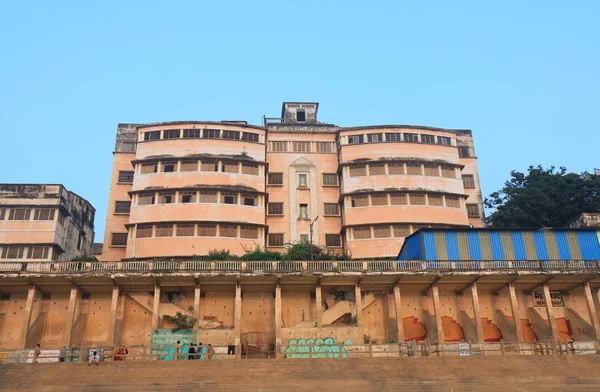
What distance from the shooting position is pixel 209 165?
159 ft

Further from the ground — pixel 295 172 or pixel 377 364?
pixel 295 172

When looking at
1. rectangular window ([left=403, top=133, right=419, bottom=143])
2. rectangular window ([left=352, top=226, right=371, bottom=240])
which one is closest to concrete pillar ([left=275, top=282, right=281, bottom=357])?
rectangular window ([left=352, top=226, right=371, bottom=240])

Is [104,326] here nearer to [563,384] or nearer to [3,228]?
[3,228]

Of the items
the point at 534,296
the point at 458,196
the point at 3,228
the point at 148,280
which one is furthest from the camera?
the point at 458,196

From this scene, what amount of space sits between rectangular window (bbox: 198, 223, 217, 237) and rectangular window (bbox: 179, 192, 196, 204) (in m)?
2.53

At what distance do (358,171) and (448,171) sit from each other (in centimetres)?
854

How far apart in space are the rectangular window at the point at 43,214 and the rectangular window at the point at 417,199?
3123 centimetres

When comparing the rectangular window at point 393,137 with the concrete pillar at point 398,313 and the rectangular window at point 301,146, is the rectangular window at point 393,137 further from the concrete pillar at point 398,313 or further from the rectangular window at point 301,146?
the concrete pillar at point 398,313

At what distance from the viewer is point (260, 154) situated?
165 feet

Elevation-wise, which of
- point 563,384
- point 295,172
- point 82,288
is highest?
point 295,172

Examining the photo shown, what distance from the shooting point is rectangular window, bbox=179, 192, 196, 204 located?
4658 centimetres

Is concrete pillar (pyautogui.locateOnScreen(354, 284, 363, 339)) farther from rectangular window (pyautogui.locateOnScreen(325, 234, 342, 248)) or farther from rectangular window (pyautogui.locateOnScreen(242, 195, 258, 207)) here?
rectangular window (pyautogui.locateOnScreen(242, 195, 258, 207))

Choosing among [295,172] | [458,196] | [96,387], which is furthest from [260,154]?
[96,387]

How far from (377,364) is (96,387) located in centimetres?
1214
